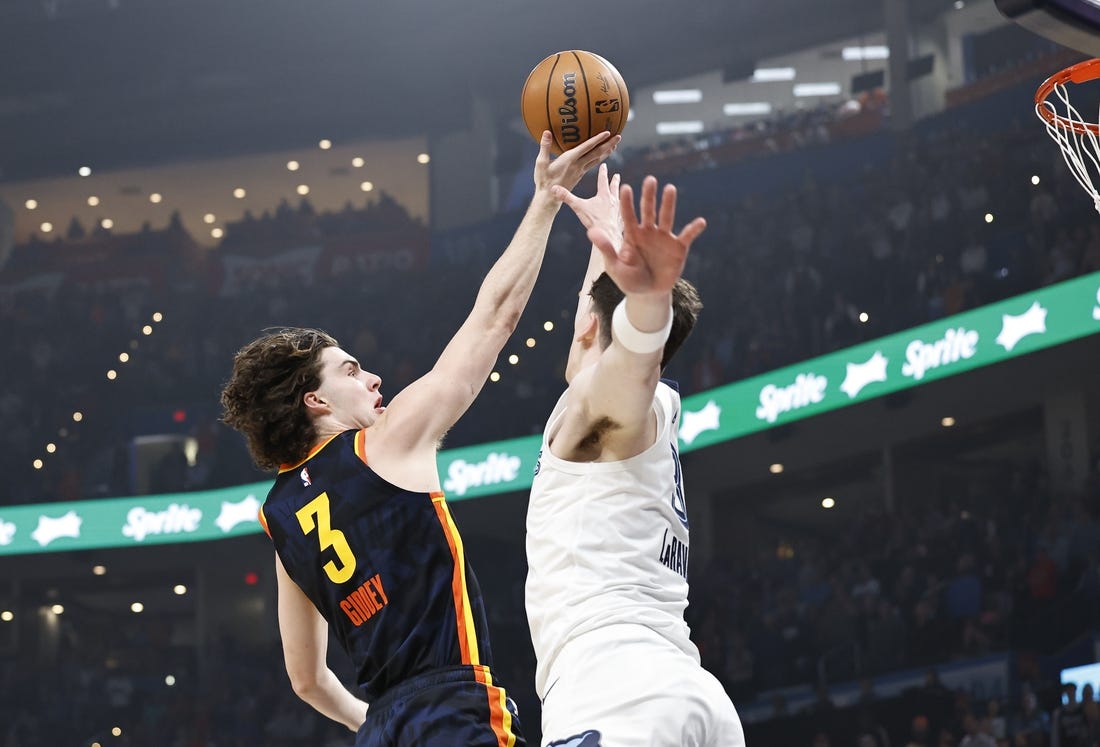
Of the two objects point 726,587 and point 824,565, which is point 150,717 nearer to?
point 726,587

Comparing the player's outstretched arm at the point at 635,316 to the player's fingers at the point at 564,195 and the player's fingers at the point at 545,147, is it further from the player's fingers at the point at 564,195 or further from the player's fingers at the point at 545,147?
the player's fingers at the point at 545,147

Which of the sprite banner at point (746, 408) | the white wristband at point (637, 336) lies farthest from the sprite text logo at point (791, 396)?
the white wristband at point (637, 336)

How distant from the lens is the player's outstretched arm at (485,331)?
306cm

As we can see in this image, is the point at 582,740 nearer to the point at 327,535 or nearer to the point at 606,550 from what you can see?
the point at 606,550

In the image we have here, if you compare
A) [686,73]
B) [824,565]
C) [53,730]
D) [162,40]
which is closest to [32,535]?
[53,730]

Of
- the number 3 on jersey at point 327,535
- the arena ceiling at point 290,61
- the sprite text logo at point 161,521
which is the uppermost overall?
the arena ceiling at point 290,61

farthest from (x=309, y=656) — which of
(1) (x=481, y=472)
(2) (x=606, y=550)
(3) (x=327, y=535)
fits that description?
(1) (x=481, y=472)

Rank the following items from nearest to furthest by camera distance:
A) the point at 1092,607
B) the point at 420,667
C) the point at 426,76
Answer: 1. the point at 420,667
2. the point at 1092,607
3. the point at 426,76

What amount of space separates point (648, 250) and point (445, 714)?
1.18 metres

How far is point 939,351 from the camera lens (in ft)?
42.0

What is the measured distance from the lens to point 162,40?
20.9 meters

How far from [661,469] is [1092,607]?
9558mm

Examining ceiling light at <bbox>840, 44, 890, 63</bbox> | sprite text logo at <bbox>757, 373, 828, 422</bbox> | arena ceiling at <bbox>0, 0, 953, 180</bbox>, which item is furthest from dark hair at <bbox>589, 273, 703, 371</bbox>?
arena ceiling at <bbox>0, 0, 953, 180</bbox>

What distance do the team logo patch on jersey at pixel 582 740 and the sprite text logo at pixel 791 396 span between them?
37.8 feet
